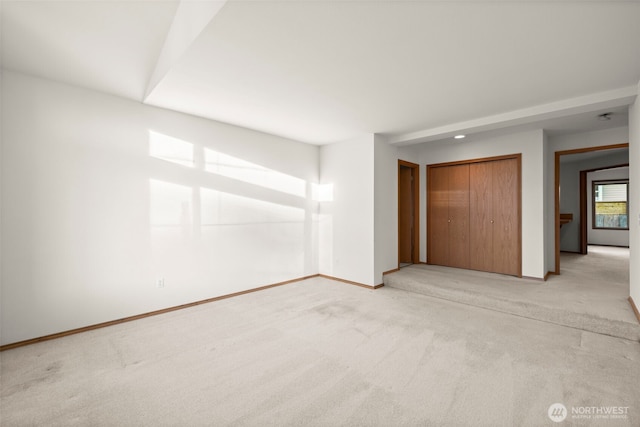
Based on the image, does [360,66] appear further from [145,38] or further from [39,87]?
[39,87]

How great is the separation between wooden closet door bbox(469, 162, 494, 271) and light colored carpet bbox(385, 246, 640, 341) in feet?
0.96

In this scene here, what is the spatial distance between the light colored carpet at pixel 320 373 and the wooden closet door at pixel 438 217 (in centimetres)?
227

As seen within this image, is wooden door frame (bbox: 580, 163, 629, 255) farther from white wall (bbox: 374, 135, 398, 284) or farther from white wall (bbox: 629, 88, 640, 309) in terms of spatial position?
white wall (bbox: 374, 135, 398, 284)

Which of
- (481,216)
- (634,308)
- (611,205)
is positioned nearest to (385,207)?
(481,216)

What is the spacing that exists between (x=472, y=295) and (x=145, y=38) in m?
4.53

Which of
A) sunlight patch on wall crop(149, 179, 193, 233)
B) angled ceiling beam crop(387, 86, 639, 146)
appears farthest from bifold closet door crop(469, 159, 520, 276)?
sunlight patch on wall crop(149, 179, 193, 233)

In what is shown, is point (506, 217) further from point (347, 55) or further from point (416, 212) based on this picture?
point (347, 55)

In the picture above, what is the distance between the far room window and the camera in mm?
7961

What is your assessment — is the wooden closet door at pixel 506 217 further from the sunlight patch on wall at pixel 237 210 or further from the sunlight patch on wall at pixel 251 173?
the sunlight patch on wall at pixel 237 210

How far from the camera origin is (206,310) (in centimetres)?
355

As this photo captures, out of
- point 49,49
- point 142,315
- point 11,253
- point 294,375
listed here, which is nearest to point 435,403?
point 294,375

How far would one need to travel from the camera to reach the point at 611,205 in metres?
8.18

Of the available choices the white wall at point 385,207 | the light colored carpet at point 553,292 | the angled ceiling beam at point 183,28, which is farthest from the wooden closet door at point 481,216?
the angled ceiling beam at point 183,28

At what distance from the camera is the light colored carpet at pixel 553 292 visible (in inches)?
115
